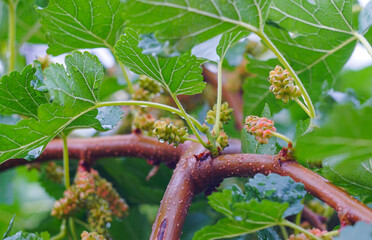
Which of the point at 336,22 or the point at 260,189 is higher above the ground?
the point at 336,22

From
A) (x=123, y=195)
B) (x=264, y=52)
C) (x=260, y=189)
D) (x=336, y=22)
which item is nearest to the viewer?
(x=260, y=189)

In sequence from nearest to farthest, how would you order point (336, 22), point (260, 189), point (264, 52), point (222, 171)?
1. point (260, 189)
2. point (222, 171)
3. point (336, 22)
4. point (264, 52)

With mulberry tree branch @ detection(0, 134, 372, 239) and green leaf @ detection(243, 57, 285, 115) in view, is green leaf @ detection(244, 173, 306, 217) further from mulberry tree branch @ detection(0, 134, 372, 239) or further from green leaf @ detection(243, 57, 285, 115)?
green leaf @ detection(243, 57, 285, 115)

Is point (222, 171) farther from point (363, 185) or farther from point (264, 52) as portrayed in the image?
point (264, 52)

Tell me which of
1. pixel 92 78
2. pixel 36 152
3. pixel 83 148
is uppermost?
pixel 92 78

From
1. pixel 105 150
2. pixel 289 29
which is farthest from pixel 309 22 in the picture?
pixel 105 150

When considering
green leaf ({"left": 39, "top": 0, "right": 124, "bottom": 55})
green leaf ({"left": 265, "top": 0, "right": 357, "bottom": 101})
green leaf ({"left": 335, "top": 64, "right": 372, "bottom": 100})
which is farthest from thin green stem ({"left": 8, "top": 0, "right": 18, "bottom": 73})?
green leaf ({"left": 335, "top": 64, "right": 372, "bottom": 100})

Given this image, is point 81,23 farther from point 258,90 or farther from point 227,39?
point 258,90

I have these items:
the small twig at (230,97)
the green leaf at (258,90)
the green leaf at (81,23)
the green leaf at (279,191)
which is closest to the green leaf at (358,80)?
the small twig at (230,97)
